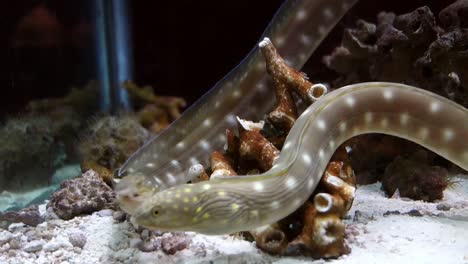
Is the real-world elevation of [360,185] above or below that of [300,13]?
→ below

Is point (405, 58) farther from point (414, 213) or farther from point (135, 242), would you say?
point (135, 242)

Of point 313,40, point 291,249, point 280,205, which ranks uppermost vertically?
point 313,40

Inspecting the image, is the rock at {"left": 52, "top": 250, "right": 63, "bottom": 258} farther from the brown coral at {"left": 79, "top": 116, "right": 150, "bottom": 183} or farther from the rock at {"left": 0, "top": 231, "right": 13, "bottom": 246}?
the brown coral at {"left": 79, "top": 116, "right": 150, "bottom": 183}

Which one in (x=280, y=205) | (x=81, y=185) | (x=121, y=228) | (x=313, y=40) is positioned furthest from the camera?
(x=313, y=40)

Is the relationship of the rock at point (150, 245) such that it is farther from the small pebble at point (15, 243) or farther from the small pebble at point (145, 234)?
the small pebble at point (15, 243)

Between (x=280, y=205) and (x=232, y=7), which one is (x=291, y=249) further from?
(x=232, y=7)

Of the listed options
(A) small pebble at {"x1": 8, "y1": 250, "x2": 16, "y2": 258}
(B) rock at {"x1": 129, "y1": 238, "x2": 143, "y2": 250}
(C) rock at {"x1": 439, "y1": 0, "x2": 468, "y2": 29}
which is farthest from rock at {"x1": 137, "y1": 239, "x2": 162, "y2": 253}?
(C) rock at {"x1": 439, "y1": 0, "x2": 468, "y2": 29}

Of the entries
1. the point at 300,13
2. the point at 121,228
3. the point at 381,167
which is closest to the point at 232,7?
the point at 300,13
